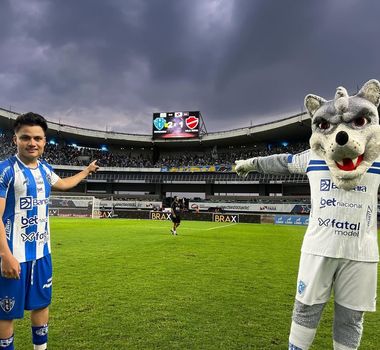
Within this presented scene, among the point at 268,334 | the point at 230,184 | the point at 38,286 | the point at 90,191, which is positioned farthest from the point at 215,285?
the point at 90,191

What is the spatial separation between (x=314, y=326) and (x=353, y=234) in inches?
33.9

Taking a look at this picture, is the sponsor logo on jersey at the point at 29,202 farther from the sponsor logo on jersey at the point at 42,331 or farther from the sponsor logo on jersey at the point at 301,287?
the sponsor logo on jersey at the point at 301,287

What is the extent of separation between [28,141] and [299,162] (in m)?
→ 2.59

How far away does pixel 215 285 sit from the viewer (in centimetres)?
696

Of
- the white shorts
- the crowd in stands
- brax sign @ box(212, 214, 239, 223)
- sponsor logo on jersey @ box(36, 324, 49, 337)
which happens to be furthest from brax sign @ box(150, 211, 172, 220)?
the white shorts

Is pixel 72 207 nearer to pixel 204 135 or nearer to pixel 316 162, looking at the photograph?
pixel 204 135

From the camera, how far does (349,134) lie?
301 centimetres

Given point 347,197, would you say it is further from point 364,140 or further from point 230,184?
point 230,184

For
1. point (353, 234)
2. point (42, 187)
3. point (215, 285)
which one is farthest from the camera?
point (215, 285)

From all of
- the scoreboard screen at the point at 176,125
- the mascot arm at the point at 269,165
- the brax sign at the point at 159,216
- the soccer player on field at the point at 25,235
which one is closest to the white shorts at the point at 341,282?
the mascot arm at the point at 269,165

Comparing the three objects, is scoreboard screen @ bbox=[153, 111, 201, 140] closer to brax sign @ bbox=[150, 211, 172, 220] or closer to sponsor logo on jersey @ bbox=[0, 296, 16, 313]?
brax sign @ bbox=[150, 211, 172, 220]

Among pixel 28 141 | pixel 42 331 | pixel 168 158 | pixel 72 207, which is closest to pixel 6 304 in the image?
pixel 42 331

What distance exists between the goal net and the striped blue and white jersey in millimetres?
34526

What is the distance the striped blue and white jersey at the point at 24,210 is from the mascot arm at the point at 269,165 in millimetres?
2209
